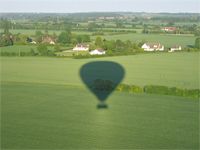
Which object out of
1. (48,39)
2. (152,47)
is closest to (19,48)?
(48,39)

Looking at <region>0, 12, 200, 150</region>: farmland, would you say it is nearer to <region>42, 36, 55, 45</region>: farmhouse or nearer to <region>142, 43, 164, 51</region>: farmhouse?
<region>142, 43, 164, 51</region>: farmhouse

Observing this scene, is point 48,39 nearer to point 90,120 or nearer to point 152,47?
point 152,47

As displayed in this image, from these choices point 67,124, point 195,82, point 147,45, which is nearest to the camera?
point 67,124

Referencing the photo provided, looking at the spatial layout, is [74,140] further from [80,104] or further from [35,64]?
[35,64]

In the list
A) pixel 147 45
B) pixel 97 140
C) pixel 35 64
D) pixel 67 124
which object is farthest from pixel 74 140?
pixel 147 45

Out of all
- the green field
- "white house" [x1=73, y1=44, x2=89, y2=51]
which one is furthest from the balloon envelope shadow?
"white house" [x1=73, y1=44, x2=89, y2=51]

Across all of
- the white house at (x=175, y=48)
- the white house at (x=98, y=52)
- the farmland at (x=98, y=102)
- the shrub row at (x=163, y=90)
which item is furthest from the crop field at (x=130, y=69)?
the white house at (x=175, y=48)
